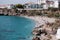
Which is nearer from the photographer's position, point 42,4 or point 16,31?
point 16,31

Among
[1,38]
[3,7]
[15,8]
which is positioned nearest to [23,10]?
[15,8]

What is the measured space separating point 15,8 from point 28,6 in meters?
2.51

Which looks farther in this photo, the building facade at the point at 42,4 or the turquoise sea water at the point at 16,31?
the building facade at the point at 42,4

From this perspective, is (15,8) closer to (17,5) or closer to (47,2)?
(17,5)

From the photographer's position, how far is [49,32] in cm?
1364

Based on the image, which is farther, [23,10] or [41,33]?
[23,10]

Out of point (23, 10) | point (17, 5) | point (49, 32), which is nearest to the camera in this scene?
point (49, 32)

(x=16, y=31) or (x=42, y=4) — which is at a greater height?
(x=16, y=31)

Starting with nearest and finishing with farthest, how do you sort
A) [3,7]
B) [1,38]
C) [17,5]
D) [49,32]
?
[49,32]
[1,38]
[17,5]
[3,7]

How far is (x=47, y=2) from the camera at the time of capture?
41000 millimetres

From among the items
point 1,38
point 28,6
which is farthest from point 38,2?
point 1,38

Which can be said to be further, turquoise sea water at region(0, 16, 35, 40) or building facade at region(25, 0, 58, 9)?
building facade at region(25, 0, 58, 9)

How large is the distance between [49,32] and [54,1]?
87.8 feet

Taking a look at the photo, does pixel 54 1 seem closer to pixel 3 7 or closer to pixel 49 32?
pixel 3 7
